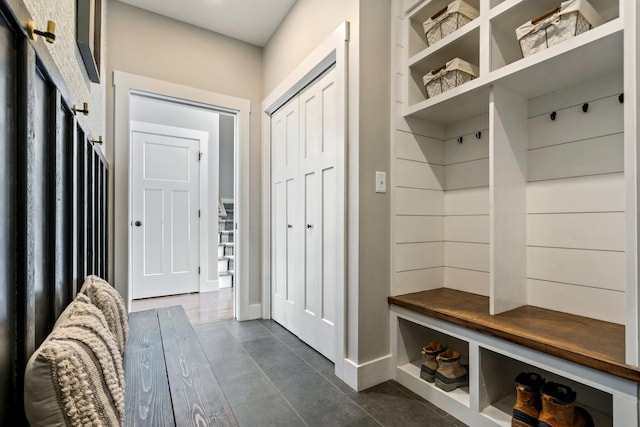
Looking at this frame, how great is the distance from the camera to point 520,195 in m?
1.61

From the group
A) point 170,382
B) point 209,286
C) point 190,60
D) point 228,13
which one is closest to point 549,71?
point 170,382

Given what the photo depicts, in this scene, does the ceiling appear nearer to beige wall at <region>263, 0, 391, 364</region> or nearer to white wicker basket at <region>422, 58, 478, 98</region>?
beige wall at <region>263, 0, 391, 364</region>

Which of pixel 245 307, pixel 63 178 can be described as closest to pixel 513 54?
pixel 63 178

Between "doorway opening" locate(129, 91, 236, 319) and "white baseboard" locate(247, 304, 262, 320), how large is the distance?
72 centimetres

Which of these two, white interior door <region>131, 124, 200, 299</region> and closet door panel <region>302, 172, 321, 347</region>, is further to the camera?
white interior door <region>131, 124, 200, 299</region>

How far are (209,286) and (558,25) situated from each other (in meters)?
4.26

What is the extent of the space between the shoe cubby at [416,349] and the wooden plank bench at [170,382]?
1.12 meters

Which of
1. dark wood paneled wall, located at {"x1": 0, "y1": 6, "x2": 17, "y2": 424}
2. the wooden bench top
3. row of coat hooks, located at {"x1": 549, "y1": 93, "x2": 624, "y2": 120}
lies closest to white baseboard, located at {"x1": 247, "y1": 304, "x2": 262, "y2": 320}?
the wooden bench top

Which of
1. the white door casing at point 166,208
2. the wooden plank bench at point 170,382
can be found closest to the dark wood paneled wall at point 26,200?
the wooden plank bench at point 170,382

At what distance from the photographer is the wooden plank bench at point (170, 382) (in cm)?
91

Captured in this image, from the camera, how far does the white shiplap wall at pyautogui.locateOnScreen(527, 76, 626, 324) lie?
135 cm

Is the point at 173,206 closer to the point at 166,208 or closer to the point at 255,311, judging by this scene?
the point at 166,208

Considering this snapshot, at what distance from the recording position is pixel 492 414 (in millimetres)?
1399

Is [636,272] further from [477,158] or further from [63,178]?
[63,178]
